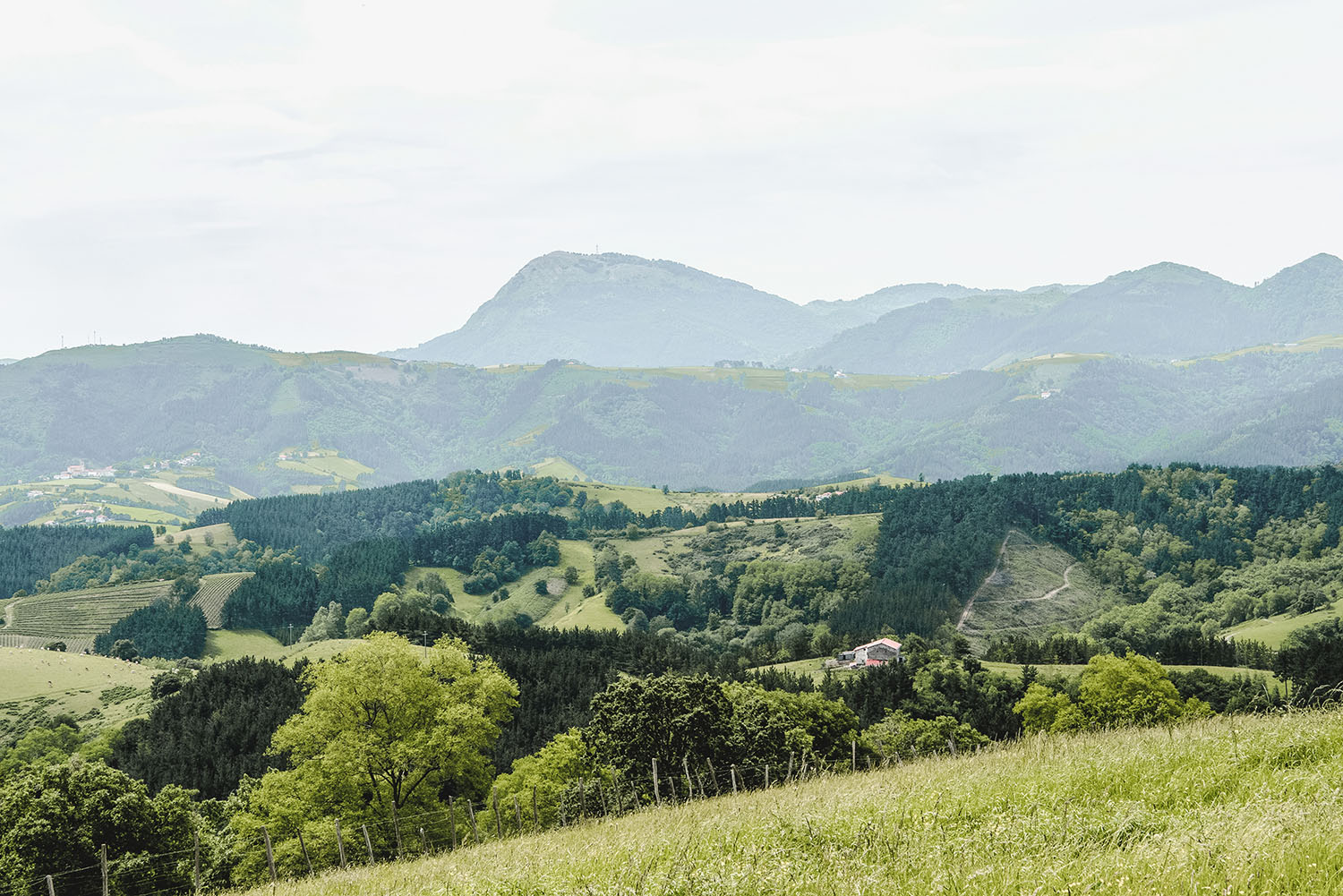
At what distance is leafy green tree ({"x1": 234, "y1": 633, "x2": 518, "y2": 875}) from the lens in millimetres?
62969

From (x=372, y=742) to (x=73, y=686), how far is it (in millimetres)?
127969

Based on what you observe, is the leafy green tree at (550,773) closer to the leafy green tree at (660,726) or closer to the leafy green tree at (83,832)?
the leafy green tree at (660,726)

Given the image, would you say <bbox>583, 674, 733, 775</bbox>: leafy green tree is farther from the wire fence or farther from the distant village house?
the distant village house

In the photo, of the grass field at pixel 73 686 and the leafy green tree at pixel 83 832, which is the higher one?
the leafy green tree at pixel 83 832

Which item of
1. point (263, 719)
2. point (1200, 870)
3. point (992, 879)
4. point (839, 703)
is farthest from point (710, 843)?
point (263, 719)

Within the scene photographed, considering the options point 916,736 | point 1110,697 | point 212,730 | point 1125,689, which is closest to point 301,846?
point 916,736

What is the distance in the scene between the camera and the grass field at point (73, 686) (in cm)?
15025

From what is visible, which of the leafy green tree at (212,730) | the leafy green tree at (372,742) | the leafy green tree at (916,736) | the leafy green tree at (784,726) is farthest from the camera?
the leafy green tree at (212,730)

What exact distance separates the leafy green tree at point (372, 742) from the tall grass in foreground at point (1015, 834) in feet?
154

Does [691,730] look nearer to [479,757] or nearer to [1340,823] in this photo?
[479,757]

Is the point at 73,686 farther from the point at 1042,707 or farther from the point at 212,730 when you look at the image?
the point at 1042,707

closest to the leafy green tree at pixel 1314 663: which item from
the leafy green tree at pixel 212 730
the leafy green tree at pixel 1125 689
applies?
the leafy green tree at pixel 1125 689

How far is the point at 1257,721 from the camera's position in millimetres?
18641

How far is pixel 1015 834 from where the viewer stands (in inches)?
433
